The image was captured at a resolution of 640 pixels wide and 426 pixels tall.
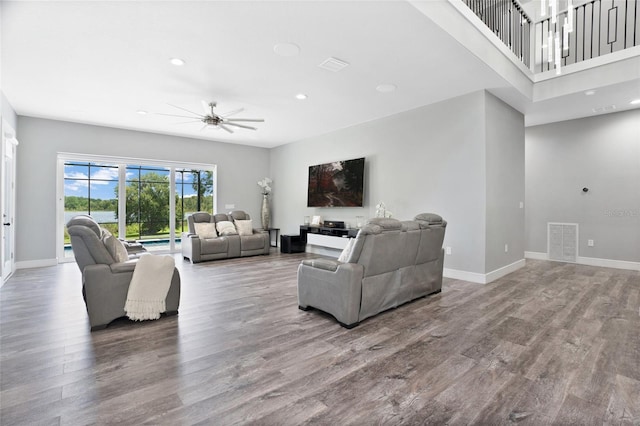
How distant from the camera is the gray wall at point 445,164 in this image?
4.58 m

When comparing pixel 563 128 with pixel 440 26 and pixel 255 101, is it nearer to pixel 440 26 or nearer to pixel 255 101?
pixel 440 26

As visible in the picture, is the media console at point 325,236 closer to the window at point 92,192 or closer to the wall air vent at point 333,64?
the wall air vent at point 333,64

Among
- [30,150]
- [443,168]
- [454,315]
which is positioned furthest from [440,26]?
[30,150]

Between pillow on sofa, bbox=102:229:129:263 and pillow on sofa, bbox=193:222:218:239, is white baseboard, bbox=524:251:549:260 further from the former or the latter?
pillow on sofa, bbox=102:229:129:263

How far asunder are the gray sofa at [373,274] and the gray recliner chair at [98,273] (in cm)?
177

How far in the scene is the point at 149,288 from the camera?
307cm

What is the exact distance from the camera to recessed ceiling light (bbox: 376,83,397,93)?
432cm

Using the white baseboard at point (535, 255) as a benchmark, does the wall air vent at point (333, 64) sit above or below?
above

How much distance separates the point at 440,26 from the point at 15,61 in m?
4.74

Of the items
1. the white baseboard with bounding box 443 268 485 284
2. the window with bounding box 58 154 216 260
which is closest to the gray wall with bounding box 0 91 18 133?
the window with bounding box 58 154 216 260

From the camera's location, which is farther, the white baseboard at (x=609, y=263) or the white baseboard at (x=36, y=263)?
the white baseboard at (x=36, y=263)

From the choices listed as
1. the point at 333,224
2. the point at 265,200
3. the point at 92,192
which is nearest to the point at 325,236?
the point at 333,224

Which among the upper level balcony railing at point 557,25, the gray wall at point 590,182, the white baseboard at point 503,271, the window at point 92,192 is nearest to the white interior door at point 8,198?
the window at point 92,192

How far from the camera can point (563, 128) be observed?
6.20 meters
